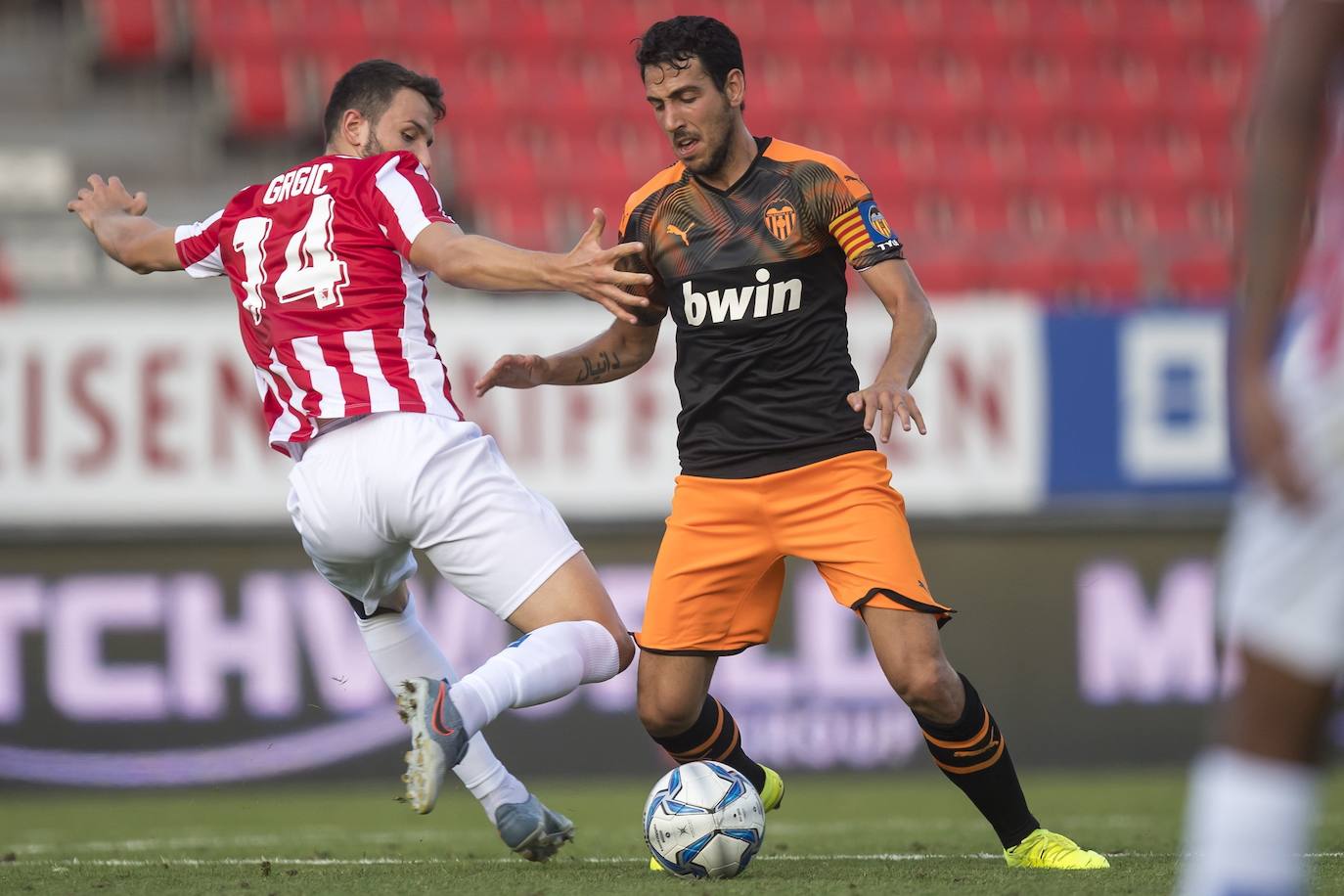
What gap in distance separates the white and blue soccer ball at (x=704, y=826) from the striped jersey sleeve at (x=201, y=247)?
73.4 inches

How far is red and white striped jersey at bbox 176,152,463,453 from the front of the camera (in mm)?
4207

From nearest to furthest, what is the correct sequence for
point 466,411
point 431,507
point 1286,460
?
point 1286,460 → point 431,507 → point 466,411

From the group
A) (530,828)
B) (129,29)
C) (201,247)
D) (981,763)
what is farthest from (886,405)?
(129,29)

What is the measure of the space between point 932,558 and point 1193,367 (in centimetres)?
161

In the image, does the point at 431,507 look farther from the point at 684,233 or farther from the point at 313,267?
the point at 684,233

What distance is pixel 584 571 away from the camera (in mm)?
4238

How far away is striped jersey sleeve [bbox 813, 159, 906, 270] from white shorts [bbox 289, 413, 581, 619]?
1081 mm

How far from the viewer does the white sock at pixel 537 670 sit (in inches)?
148

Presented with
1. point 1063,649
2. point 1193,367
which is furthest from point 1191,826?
point 1193,367

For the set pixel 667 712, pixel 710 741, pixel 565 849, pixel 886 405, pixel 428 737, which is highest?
pixel 886 405

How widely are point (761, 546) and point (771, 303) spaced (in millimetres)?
651

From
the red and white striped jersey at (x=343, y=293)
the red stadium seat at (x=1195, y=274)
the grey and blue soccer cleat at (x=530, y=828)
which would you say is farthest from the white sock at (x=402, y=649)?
the red stadium seat at (x=1195, y=274)

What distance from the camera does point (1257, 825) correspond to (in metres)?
2.18

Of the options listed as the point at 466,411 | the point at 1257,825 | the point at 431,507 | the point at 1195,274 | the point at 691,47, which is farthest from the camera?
the point at 1195,274
